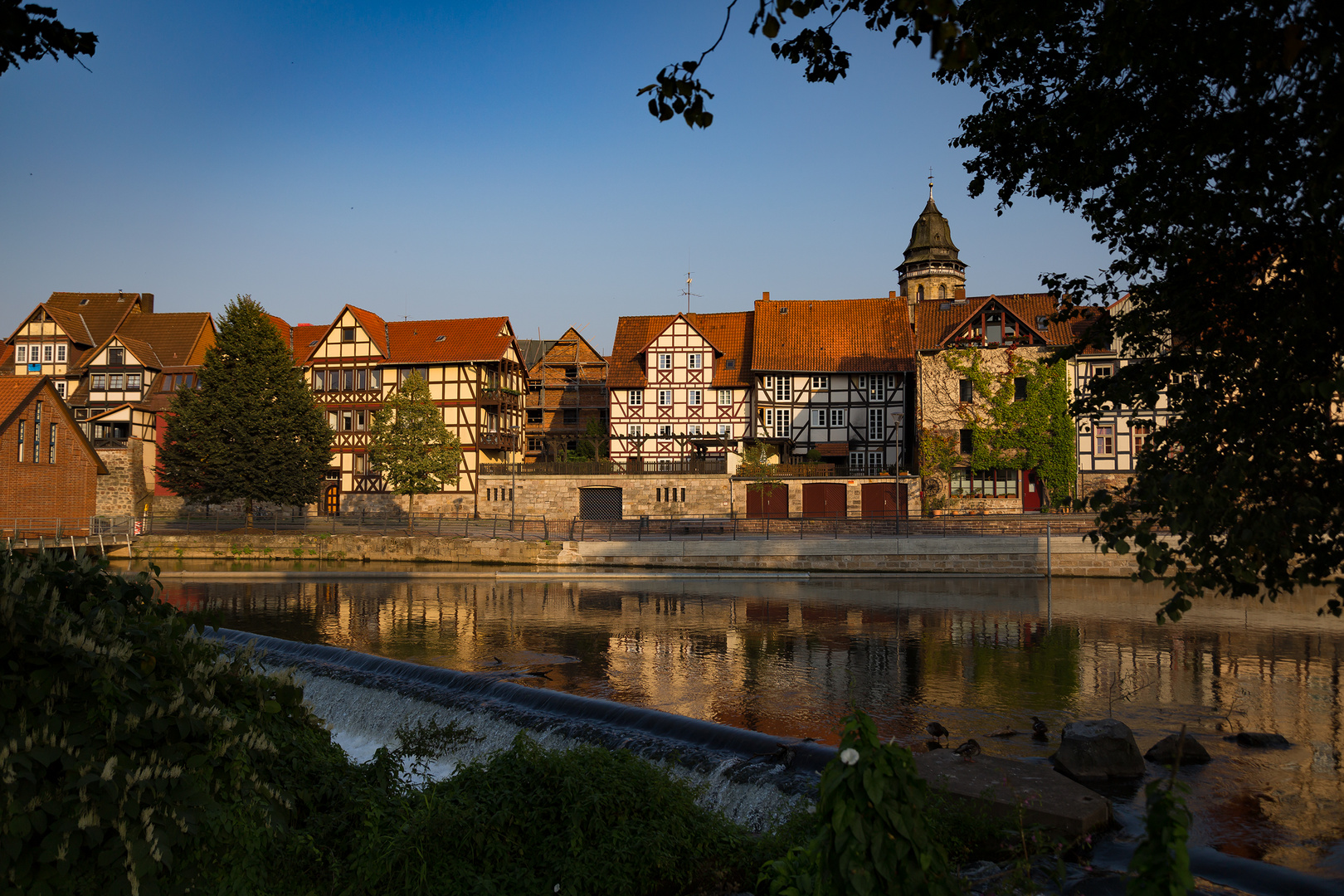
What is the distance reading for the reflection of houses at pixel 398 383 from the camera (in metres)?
52.0

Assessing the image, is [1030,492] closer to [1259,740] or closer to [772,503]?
[772,503]

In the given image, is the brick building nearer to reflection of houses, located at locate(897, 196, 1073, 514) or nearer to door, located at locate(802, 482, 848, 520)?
door, located at locate(802, 482, 848, 520)

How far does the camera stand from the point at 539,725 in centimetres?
1114

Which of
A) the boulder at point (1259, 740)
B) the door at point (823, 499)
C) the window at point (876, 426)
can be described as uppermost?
the window at point (876, 426)

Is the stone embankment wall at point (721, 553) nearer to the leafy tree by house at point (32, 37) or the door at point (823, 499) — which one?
the door at point (823, 499)

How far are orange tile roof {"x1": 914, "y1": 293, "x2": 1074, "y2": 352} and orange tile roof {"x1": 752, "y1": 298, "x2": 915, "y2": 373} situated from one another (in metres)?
1.43

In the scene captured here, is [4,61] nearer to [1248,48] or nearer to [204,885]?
[204,885]

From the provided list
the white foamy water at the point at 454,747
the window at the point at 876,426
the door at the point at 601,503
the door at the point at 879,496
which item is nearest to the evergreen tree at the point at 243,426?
the door at the point at 601,503

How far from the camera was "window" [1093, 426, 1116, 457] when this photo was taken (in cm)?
4551

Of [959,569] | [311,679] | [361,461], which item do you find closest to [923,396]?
[959,569]

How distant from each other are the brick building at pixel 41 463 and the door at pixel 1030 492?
43094 millimetres

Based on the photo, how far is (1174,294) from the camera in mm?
6762

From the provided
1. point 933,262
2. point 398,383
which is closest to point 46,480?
point 398,383

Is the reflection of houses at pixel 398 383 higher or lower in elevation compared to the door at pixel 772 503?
higher
